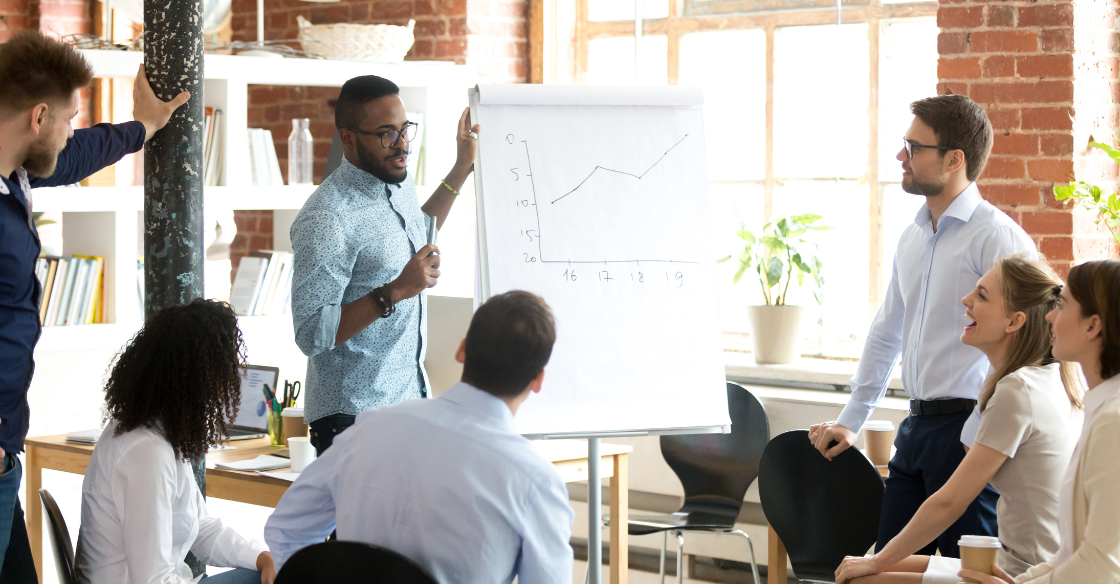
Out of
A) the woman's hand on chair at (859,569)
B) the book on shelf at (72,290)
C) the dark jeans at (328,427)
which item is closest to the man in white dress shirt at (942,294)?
the woman's hand on chair at (859,569)

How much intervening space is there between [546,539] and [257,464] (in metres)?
1.50

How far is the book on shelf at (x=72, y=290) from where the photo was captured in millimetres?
3570

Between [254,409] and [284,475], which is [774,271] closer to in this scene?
[254,409]

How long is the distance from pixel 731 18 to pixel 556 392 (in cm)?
261

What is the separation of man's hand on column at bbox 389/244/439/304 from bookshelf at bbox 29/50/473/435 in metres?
1.77

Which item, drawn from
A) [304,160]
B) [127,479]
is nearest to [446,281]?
[304,160]

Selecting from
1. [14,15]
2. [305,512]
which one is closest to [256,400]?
[305,512]

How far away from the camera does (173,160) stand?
7.34 feet

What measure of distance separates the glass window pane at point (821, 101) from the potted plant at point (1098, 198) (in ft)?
3.13

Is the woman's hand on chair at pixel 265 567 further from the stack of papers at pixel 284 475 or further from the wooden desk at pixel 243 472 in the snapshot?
the wooden desk at pixel 243 472

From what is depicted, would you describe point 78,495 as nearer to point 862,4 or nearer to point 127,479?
point 127,479

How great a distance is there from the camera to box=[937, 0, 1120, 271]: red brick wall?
3.43 metres

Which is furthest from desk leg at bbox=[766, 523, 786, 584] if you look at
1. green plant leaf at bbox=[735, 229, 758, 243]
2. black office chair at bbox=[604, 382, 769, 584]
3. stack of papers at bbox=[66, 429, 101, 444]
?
stack of papers at bbox=[66, 429, 101, 444]

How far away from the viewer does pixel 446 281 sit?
15.2ft
